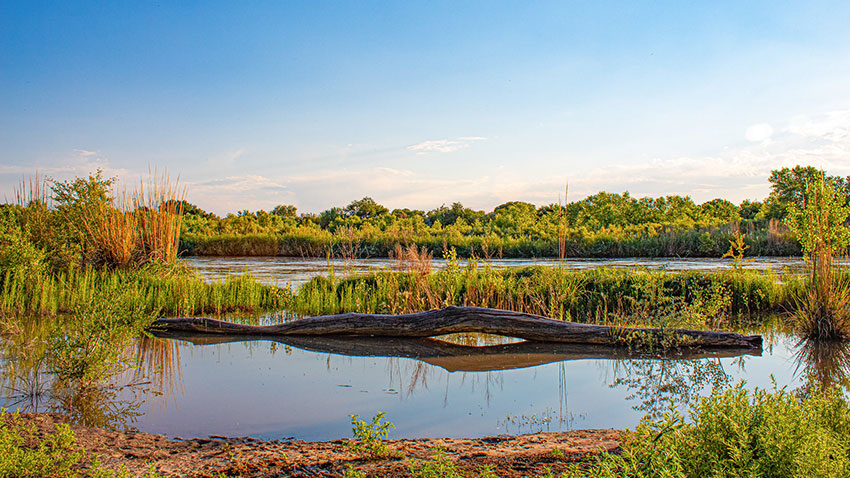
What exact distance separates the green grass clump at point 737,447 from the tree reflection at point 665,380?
5.92ft

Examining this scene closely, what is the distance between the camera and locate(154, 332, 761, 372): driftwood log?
6.20 m

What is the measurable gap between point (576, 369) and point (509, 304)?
308 centimetres

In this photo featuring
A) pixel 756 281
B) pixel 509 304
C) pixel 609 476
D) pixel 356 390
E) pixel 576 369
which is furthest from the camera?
pixel 756 281

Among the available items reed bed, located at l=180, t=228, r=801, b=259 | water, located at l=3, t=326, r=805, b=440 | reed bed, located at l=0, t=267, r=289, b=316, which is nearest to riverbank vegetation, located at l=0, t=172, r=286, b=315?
reed bed, located at l=0, t=267, r=289, b=316

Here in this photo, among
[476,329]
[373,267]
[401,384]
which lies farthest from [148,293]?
[373,267]

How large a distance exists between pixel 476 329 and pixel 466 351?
1.77 ft

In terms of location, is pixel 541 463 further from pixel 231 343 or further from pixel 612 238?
pixel 612 238

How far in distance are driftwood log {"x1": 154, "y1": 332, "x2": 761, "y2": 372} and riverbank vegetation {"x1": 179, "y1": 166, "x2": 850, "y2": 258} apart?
441 cm

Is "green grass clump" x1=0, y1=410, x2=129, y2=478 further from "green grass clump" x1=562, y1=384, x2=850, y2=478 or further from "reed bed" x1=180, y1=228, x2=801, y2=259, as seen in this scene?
"reed bed" x1=180, y1=228, x2=801, y2=259

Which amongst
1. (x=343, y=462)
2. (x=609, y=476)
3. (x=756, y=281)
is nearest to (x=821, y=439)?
(x=609, y=476)

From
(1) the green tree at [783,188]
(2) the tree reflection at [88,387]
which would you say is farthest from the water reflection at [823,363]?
(1) the green tree at [783,188]

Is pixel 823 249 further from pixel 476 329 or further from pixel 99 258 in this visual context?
pixel 99 258

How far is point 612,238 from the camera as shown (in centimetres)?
2512

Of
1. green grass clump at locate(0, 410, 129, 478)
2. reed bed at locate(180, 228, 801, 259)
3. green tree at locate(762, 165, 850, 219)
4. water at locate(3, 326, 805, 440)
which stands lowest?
water at locate(3, 326, 805, 440)
